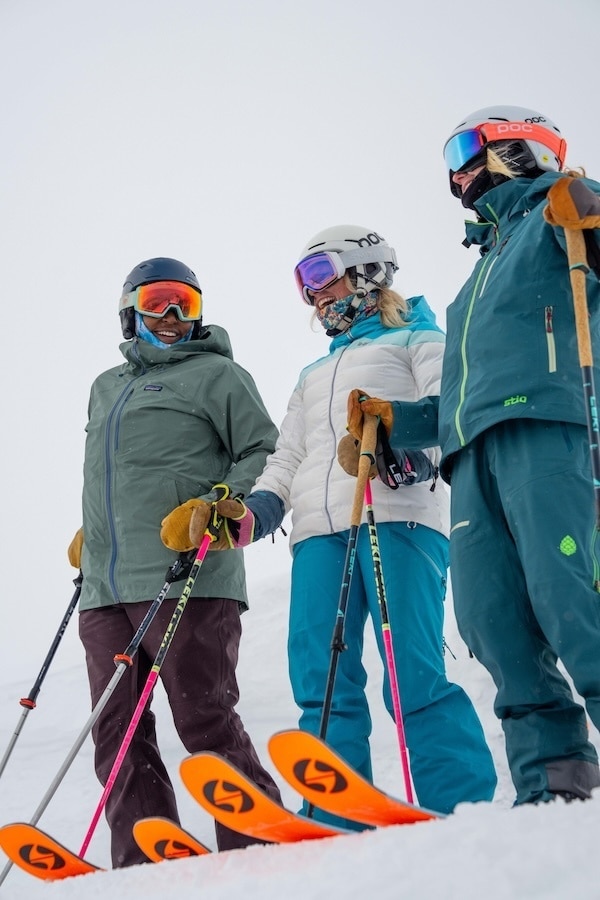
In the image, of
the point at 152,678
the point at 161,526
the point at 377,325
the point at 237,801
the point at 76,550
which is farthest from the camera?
Answer: the point at 76,550

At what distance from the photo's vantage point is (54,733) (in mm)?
7500

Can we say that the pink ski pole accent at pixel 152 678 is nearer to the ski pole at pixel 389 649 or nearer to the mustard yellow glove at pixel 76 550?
the ski pole at pixel 389 649

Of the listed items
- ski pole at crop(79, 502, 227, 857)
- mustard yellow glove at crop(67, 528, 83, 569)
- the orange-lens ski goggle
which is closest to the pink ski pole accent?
ski pole at crop(79, 502, 227, 857)

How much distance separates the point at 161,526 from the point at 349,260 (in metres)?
1.64

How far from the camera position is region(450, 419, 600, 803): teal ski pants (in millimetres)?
2588

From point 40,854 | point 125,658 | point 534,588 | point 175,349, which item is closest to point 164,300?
point 175,349

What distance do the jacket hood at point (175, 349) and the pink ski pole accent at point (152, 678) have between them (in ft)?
4.12

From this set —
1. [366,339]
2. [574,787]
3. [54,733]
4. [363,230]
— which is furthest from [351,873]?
[54,733]

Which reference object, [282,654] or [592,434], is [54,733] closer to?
[282,654]

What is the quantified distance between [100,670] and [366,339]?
2.01m

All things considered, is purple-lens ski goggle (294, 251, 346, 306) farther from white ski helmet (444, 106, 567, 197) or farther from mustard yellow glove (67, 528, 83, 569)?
mustard yellow glove (67, 528, 83, 569)

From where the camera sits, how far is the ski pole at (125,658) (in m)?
3.54

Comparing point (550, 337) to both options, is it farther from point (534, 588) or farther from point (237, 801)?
point (237, 801)

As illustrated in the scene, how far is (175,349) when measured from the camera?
468 centimetres
